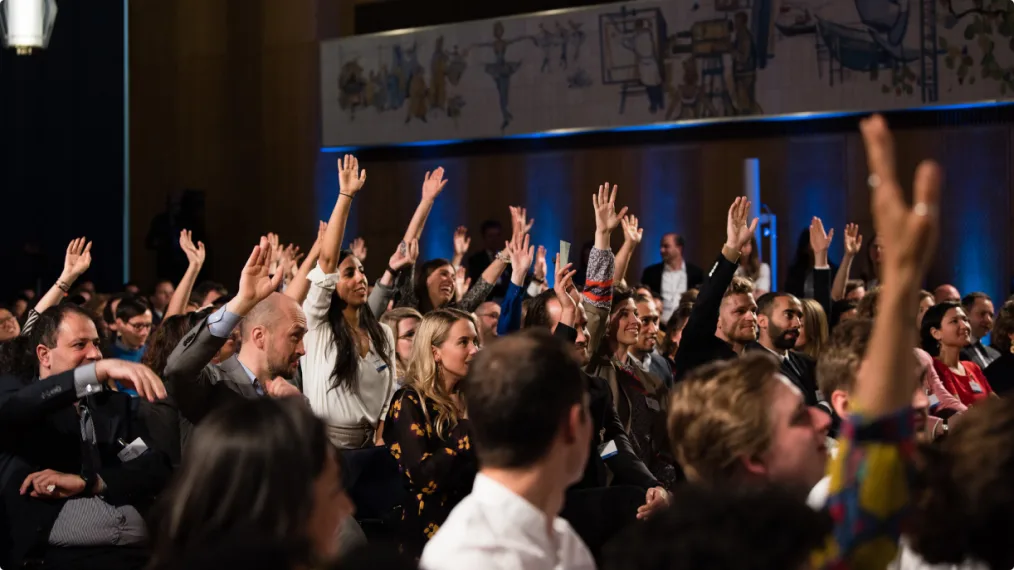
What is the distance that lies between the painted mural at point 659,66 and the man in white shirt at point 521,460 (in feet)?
28.1

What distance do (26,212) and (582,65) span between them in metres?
6.03

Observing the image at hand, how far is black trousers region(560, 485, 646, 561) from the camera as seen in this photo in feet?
11.2

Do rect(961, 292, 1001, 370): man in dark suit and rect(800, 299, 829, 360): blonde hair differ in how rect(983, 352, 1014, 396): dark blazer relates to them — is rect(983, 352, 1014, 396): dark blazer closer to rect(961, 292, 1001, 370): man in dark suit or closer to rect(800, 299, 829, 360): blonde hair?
rect(800, 299, 829, 360): blonde hair

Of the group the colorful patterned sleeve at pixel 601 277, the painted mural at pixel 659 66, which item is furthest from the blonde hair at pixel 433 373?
the painted mural at pixel 659 66

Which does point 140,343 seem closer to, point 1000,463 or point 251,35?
point 1000,463

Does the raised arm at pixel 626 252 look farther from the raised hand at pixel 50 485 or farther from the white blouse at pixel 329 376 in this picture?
the raised hand at pixel 50 485

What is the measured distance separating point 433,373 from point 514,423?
5.66 ft

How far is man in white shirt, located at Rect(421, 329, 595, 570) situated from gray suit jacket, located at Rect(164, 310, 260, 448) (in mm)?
1470

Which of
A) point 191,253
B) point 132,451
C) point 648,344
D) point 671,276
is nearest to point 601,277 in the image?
point 648,344

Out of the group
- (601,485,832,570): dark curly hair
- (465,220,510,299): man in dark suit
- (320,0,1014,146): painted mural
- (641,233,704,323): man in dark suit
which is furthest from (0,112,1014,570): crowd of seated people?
(320,0,1014,146): painted mural

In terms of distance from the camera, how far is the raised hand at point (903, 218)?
1.35 meters

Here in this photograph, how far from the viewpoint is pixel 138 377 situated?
268 centimetres

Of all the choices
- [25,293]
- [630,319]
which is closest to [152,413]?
[630,319]

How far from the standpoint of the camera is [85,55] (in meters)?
12.5
